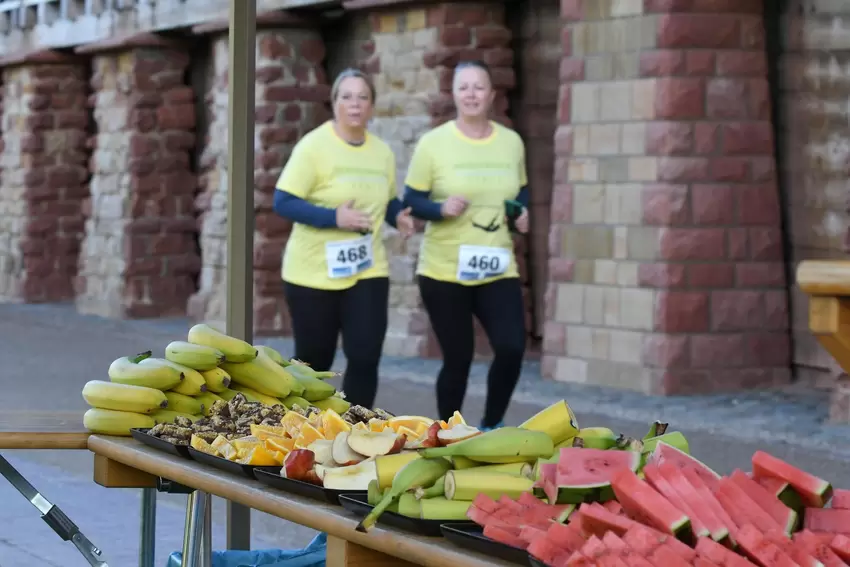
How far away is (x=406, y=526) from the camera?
2.90 m

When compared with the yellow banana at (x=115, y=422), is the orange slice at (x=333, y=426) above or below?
above

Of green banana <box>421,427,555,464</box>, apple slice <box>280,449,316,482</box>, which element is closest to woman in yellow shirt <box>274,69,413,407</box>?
apple slice <box>280,449,316,482</box>

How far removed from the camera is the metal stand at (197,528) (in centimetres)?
401

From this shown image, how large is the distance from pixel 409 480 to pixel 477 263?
5028 mm

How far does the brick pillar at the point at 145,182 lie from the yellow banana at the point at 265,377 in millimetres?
13799

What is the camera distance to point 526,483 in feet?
9.65

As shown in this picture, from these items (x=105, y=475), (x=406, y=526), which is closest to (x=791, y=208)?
(x=105, y=475)

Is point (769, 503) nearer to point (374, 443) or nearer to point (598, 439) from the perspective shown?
point (598, 439)

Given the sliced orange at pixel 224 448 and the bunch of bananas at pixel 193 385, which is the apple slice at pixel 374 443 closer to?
the sliced orange at pixel 224 448

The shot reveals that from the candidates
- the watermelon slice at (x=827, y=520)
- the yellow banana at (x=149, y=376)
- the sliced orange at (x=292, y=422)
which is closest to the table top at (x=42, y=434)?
the yellow banana at (x=149, y=376)

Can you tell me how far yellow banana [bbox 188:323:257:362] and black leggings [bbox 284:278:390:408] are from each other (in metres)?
3.10

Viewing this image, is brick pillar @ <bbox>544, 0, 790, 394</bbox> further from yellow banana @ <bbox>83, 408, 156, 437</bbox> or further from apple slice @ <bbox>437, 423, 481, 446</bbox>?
apple slice @ <bbox>437, 423, 481, 446</bbox>

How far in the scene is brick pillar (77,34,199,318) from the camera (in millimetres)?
18172

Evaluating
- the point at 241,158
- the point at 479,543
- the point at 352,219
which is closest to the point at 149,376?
the point at 241,158
